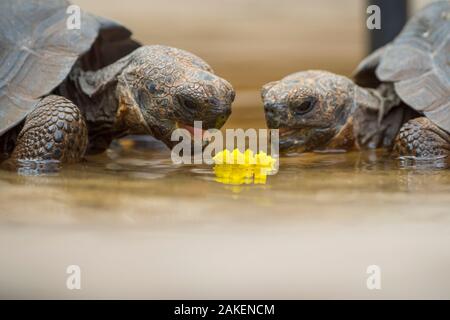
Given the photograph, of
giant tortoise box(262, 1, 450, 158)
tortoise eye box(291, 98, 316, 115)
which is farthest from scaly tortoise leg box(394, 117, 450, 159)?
tortoise eye box(291, 98, 316, 115)

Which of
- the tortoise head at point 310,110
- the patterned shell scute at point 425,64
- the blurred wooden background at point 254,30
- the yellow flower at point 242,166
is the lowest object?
the yellow flower at point 242,166

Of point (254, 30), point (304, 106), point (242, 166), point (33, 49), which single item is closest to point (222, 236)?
point (242, 166)

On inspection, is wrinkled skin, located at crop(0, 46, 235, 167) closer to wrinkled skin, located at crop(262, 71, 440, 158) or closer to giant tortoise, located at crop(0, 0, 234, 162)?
giant tortoise, located at crop(0, 0, 234, 162)

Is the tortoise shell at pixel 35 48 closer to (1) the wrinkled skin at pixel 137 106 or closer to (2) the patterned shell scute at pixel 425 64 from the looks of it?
(1) the wrinkled skin at pixel 137 106

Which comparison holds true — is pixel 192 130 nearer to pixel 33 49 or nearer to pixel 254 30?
pixel 33 49

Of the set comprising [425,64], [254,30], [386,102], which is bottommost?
[386,102]

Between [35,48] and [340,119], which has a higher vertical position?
[35,48]

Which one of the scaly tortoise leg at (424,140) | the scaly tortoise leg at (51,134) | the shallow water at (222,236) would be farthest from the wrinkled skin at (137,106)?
the scaly tortoise leg at (424,140)
